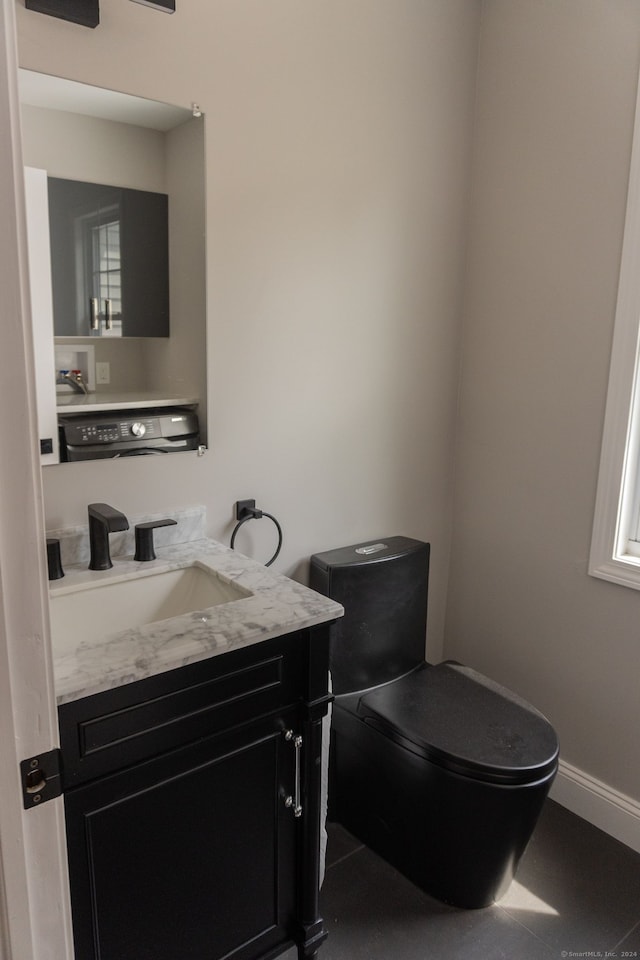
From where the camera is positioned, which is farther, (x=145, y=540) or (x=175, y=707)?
(x=145, y=540)

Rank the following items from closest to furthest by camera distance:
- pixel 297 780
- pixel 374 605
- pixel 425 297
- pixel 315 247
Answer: pixel 297 780, pixel 315 247, pixel 374 605, pixel 425 297

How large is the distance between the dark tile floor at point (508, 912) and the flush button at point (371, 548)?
83 cm

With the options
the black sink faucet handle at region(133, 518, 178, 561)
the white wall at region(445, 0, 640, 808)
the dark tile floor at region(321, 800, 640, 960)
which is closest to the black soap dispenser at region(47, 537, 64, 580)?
the black sink faucet handle at region(133, 518, 178, 561)

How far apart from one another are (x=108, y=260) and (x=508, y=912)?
187cm

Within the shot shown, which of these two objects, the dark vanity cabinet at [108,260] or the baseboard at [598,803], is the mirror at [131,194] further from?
the baseboard at [598,803]

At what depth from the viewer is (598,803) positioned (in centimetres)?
205

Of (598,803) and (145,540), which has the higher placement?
(145,540)

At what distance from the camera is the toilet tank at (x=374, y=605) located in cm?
194

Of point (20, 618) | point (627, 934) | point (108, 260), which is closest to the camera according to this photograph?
point (20, 618)

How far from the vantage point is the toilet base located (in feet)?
5.37

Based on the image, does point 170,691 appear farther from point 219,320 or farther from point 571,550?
point 571,550

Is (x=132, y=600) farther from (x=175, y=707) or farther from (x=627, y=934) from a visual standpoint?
(x=627, y=934)

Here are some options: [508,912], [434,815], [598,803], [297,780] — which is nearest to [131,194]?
[297,780]

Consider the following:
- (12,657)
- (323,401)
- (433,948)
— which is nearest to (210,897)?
(433,948)
